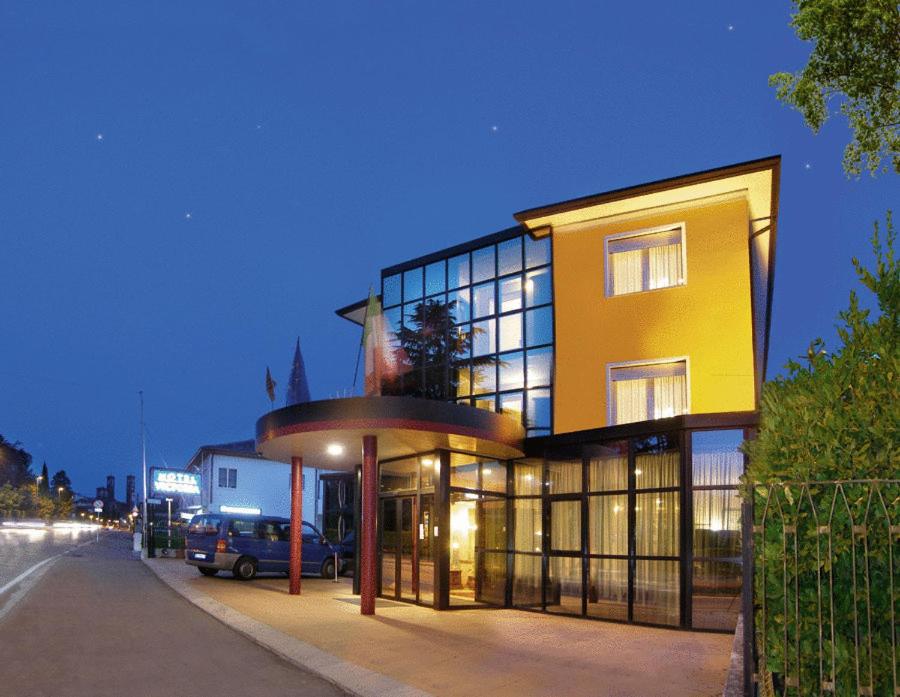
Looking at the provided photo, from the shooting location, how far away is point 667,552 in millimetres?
13555

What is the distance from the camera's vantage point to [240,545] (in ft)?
72.5

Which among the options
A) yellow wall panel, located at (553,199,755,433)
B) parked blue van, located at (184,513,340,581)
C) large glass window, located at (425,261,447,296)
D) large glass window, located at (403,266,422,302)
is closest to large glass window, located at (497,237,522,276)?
yellow wall panel, located at (553,199,755,433)

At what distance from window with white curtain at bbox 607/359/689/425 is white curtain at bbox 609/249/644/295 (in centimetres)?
161

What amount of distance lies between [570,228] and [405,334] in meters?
5.91

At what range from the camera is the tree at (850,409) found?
4.48m

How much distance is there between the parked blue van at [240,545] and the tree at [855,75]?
Result: 53.6 feet

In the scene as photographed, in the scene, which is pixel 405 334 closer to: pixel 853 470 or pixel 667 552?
pixel 667 552

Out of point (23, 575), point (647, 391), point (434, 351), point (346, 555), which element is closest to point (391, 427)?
point (647, 391)

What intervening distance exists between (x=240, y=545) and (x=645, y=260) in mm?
12595

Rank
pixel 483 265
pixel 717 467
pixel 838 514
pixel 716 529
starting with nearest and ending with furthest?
pixel 838 514
pixel 716 529
pixel 717 467
pixel 483 265

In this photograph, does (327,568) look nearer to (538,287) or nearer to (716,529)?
(538,287)

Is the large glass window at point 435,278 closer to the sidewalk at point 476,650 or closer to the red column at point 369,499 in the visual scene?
the red column at point 369,499

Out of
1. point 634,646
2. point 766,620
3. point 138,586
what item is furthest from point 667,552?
point 138,586

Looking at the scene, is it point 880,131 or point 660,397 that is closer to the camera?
point 880,131
